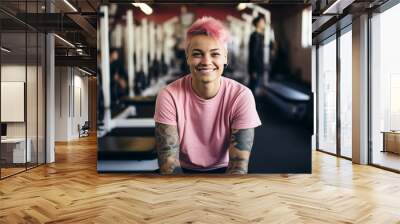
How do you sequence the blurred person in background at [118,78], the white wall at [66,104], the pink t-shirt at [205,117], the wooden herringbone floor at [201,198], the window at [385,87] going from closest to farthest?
the wooden herringbone floor at [201,198]
the pink t-shirt at [205,117]
the blurred person in background at [118,78]
the window at [385,87]
the white wall at [66,104]

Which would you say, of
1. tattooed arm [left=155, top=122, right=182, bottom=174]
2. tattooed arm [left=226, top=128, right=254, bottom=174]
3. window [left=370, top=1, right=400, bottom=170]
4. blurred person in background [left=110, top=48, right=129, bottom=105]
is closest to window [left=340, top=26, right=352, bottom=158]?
window [left=370, top=1, right=400, bottom=170]

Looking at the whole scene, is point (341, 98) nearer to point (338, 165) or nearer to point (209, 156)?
point (338, 165)

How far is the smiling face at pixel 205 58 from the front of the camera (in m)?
5.96

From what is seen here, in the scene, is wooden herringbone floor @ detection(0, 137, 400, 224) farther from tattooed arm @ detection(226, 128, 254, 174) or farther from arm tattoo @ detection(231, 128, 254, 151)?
arm tattoo @ detection(231, 128, 254, 151)

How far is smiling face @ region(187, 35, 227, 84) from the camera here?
5.96 metres

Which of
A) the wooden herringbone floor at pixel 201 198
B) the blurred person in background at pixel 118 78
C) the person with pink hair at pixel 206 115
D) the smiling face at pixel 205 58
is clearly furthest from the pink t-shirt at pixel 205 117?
the blurred person in background at pixel 118 78

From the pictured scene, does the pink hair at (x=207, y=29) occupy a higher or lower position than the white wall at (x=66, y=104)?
higher

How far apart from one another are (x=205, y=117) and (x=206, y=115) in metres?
0.04

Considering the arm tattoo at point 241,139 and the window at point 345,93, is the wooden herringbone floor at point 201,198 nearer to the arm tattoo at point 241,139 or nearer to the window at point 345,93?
the arm tattoo at point 241,139

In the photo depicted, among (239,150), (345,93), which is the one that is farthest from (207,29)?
(345,93)

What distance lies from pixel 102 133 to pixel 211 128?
1751mm

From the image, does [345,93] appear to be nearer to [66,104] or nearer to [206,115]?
[206,115]

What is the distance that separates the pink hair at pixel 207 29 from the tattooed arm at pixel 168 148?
4.49 feet

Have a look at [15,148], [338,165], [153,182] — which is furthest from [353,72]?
[15,148]
